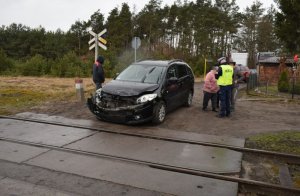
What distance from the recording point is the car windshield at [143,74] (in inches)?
413

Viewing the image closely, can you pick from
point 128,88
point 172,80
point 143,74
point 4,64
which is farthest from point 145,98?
point 4,64

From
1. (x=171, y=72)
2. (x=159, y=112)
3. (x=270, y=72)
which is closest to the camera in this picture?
(x=159, y=112)

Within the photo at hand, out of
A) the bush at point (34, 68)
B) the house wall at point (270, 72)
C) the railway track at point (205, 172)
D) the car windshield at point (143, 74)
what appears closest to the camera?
the railway track at point (205, 172)

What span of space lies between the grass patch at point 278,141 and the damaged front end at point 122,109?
2.73 meters

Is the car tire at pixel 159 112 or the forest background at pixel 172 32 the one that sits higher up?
the forest background at pixel 172 32

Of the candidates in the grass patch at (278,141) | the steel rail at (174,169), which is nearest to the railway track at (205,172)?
the steel rail at (174,169)

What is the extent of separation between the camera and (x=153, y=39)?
53.9 m

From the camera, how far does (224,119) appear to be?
36.0 feet

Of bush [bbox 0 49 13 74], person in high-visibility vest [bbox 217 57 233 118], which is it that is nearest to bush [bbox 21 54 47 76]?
bush [bbox 0 49 13 74]

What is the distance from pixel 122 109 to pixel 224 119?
3.45 metres

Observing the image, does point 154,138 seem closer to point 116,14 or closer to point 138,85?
point 138,85

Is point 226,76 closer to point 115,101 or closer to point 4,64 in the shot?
point 115,101

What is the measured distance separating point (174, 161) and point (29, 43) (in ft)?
184

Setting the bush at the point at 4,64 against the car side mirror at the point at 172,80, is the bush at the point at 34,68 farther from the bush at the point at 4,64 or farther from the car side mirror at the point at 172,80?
the car side mirror at the point at 172,80
